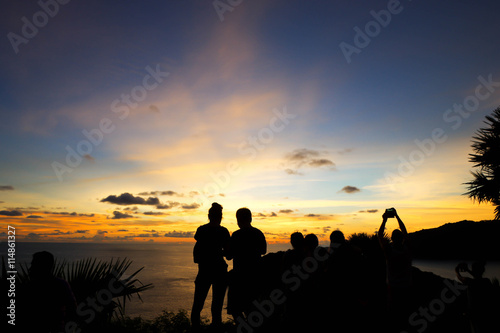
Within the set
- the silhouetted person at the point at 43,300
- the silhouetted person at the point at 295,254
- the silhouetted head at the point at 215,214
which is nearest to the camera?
the silhouetted person at the point at 43,300

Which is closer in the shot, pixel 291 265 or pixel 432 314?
pixel 291 265

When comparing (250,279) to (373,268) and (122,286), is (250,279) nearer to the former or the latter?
(122,286)

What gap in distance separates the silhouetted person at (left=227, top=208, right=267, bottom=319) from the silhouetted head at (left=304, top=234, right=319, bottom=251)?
0.76 meters

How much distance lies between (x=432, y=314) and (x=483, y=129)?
1416 centimetres

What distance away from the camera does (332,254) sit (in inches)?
168

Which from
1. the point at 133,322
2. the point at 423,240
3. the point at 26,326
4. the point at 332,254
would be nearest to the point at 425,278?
the point at 332,254

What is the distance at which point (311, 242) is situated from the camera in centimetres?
454

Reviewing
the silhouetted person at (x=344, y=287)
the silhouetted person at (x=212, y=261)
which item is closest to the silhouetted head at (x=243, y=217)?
the silhouetted person at (x=212, y=261)

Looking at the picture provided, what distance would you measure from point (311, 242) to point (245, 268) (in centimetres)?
117

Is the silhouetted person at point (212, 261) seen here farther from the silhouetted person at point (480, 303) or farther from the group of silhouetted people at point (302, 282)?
the silhouetted person at point (480, 303)

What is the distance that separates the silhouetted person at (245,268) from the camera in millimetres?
4859

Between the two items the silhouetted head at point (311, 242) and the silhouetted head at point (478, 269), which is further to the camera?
the silhouetted head at point (478, 269)

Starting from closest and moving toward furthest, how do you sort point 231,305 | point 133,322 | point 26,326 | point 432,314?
1. point 26,326
2. point 231,305
3. point 133,322
4. point 432,314

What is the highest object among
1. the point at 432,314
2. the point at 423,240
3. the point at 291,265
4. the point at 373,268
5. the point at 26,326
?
the point at 291,265
